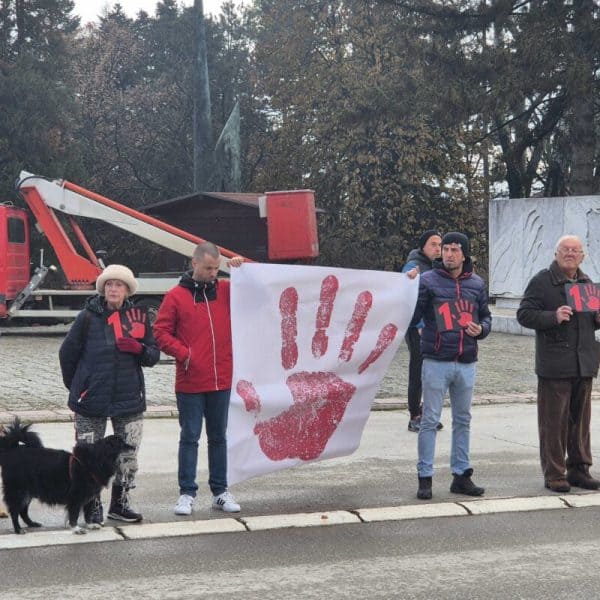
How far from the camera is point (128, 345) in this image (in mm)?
6527

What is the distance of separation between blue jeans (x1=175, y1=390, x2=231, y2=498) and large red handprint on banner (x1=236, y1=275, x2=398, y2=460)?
0.73 feet

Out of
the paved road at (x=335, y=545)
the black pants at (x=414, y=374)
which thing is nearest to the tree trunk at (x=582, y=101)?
the black pants at (x=414, y=374)

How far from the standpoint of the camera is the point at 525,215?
23.1m

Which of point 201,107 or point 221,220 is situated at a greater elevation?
point 201,107

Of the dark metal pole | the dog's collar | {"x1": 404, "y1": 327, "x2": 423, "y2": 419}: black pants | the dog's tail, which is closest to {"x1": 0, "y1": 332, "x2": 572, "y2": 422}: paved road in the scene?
{"x1": 404, "y1": 327, "x2": 423, "y2": 419}: black pants

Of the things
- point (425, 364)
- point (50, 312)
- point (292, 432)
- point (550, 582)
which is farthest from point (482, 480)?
point (50, 312)

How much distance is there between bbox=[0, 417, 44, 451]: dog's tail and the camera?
6285 millimetres

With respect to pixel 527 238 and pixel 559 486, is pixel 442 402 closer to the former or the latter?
pixel 559 486

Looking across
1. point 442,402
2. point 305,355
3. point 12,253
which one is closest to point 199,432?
point 305,355

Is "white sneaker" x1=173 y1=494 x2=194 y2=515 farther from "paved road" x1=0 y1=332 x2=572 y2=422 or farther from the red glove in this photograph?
"paved road" x1=0 y1=332 x2=572 y2=422

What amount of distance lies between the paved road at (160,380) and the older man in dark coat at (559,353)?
443 centimetres

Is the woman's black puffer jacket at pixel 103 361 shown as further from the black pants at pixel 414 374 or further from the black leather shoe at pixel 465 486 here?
the black pants at pixel 414 374

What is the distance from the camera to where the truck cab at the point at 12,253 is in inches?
851

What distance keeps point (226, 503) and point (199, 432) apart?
50 cm
